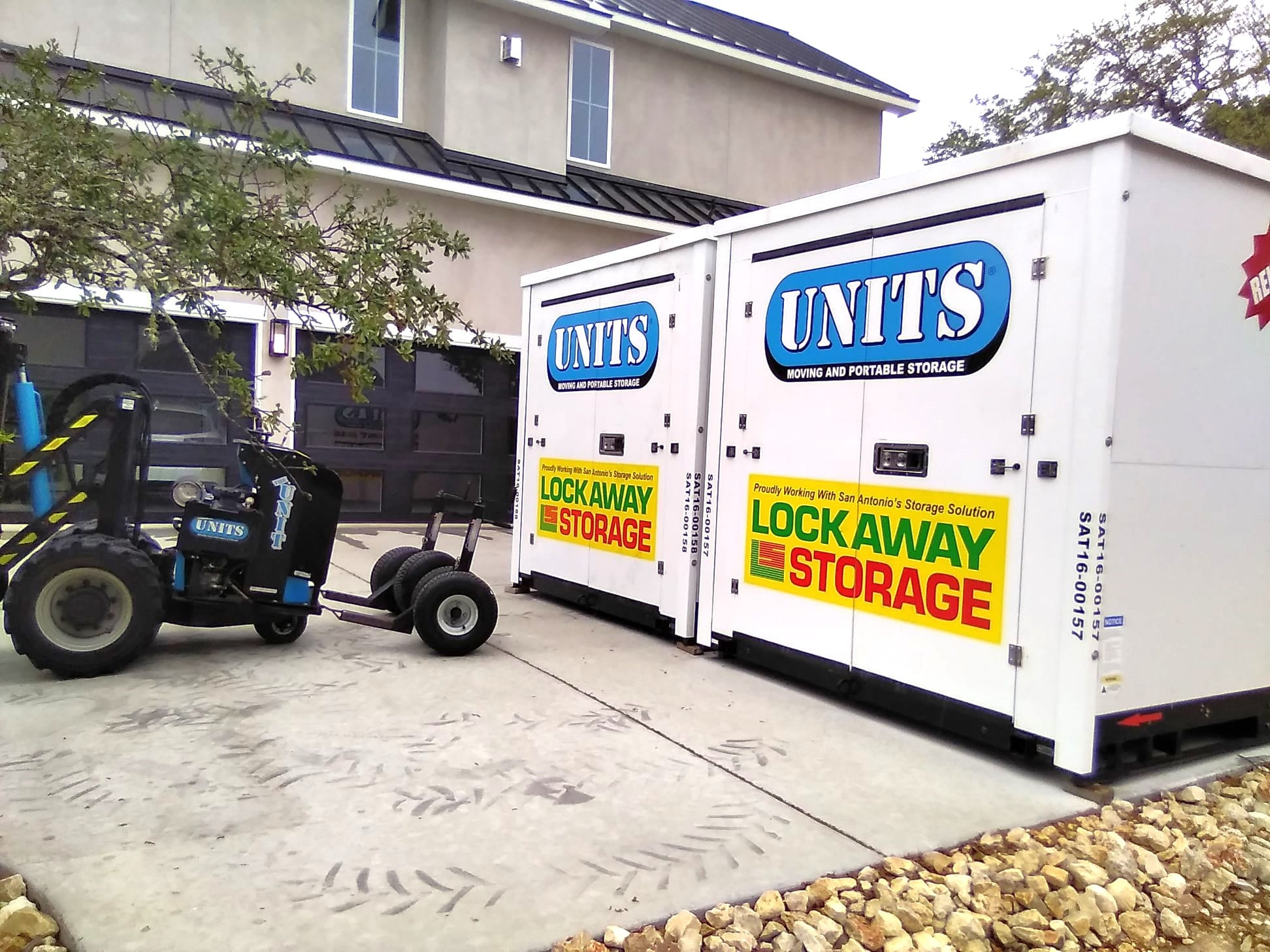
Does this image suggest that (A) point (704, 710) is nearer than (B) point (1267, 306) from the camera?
No

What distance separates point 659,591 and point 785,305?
2298 mm

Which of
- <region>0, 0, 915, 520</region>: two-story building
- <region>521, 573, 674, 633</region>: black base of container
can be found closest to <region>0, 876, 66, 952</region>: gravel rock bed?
<region>521, 573, 674, 633</region>: black base of container

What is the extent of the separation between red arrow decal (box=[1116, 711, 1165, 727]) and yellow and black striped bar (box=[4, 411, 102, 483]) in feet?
18.0

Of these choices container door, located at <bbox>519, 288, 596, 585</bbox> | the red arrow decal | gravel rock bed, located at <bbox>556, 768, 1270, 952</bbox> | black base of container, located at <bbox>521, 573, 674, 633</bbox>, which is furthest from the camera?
container door, located at <bbox>519, 288, 596, 585</bbox>

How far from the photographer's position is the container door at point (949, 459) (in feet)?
14.1

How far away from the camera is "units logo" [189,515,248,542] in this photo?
17.5 feet

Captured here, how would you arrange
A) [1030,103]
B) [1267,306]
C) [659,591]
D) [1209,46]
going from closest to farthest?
1. [1267,306]
2. [659,591]
3. [1209,46]
4. [1030,103]

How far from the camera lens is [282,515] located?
5.50m

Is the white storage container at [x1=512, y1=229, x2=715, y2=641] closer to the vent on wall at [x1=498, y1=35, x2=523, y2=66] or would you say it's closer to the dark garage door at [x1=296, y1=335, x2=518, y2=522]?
the dark garage door at [x1=296, y1=335, x2=518, y2=522]

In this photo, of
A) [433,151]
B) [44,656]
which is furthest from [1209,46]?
[44,656]

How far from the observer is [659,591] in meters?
6.64

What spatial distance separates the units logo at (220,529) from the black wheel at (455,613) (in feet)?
3.72

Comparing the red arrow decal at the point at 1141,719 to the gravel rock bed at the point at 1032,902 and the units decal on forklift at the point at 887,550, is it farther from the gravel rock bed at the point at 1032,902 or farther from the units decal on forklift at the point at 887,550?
the units decal on forklift at the point at 887,550

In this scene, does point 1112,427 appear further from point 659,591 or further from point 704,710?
point 659,591
